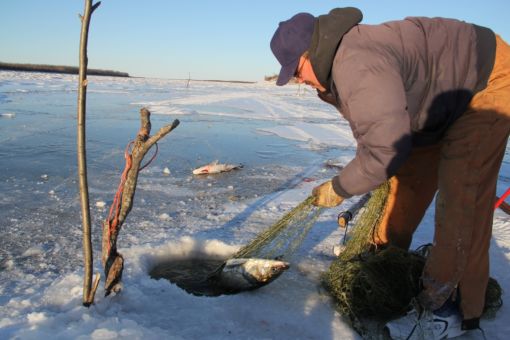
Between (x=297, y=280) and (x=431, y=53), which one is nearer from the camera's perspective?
(x=431, y=53)

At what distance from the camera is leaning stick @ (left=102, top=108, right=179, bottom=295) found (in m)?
2.36

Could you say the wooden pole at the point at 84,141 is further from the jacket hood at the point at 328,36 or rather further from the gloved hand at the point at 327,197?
the gloved hand at the point at 327,197

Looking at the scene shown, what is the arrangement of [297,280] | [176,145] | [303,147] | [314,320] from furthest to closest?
[303,147] < [176,145] < [297,280] < [314,320]

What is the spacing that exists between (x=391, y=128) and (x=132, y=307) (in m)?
1.86

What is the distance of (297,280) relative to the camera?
3141 mm

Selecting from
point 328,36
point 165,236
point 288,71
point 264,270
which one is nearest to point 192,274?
point 165,236

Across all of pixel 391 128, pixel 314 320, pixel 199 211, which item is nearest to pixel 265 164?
pixel 199 211

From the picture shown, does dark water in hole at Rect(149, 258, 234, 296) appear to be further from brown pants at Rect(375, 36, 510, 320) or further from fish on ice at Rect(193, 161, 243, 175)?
fish on ice at Rect(193, 161, 243, 175)

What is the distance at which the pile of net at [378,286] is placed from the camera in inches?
105

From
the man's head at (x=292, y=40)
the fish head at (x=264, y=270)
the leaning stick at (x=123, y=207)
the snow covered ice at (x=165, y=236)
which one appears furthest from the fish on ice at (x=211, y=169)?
the man's head at (x=292, y=40)

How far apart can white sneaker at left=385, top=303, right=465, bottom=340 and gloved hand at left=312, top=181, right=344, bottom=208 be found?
0.83 meters

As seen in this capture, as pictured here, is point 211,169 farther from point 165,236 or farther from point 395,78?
point 395,78

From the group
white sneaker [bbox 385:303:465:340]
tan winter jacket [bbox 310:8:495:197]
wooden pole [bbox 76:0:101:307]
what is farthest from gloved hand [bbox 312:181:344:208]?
wooden pole [bbox 76:0:101:307]

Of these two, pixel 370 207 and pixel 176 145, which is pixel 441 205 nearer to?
pixel 370 207
